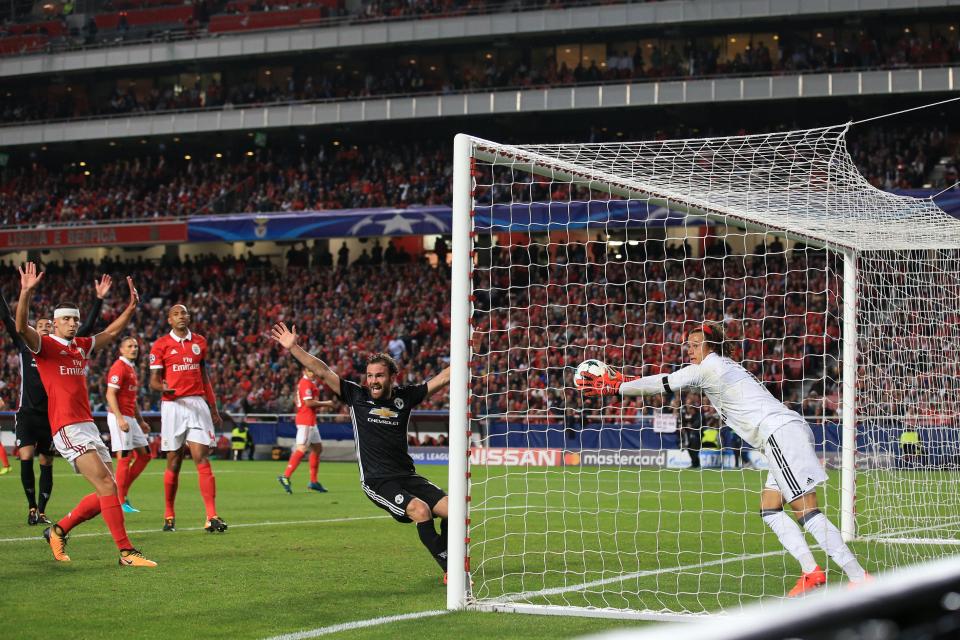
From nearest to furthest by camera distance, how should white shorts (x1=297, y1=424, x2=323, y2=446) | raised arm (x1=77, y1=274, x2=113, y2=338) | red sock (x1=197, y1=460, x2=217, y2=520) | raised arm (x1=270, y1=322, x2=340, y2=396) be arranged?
raised arm (x1=270, y1=322, x2=340, y2=396) < raised arm (x1=77, y1=274, x2=113, y2=338) < red sock (x1=197, y1=460, x2=217, y2=520) < white shorts (x1=297, y1=424, x2=323, y2=446)

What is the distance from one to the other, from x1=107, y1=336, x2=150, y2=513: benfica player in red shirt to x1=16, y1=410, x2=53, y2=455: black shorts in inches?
30.0

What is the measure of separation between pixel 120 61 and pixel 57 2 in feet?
35.2

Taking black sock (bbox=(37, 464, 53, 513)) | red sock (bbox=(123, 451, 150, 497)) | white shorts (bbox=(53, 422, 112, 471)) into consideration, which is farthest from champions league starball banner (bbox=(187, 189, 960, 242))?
white shorts (bbox=(53, 422, 112, 471))

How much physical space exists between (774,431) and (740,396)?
36 centimetres

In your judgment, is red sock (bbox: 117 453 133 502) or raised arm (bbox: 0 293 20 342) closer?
raised arm (bbox: 0 293 20 342)

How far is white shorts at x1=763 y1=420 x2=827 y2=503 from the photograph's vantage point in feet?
26.5

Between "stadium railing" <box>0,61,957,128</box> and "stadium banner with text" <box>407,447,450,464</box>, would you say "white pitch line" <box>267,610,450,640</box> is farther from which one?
"stadium railing" <box>0,61,957,128</box>

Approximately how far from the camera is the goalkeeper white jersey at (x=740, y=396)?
26.6 ft

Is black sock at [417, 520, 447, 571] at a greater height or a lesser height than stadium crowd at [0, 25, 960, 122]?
lesser

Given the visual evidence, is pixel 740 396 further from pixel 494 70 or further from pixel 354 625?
pixel 494 70

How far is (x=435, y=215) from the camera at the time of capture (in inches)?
1576

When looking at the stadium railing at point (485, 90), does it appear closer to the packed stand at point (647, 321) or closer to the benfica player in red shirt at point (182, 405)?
the packed stand at point (647, 321)

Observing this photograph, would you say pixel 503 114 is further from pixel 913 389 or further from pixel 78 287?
pixel 913 389

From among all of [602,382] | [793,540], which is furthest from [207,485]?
[793,540]
